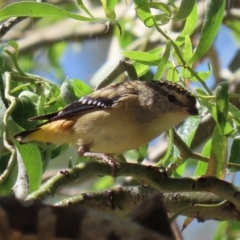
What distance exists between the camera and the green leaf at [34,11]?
1.58 m

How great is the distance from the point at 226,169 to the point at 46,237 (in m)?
0.93

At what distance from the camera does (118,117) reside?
75.2 inches

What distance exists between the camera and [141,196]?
59.4 inches

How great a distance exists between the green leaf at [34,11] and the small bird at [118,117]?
29 centimetres

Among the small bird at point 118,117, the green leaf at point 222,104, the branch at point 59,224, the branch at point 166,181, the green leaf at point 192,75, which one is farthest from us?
the small bird at point 118,117

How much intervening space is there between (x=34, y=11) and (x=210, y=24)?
1.45 ft

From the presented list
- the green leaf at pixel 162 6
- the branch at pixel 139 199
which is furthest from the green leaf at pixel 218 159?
the green leaf at pixel 162 6

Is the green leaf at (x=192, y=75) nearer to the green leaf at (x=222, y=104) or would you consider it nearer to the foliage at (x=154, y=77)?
the foliage at (x=154, y=77)

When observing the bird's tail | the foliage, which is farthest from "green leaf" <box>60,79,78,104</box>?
the bird's tail

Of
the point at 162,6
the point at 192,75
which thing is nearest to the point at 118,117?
the point at 192,75

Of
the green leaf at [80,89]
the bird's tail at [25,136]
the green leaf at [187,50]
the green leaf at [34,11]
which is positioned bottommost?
the bird's tail at [25,136]

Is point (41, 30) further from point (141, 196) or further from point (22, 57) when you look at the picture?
point (141, 196)

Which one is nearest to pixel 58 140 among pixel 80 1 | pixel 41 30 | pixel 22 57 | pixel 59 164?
pixel 80 1

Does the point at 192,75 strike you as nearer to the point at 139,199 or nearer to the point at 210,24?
the point at 210,24
